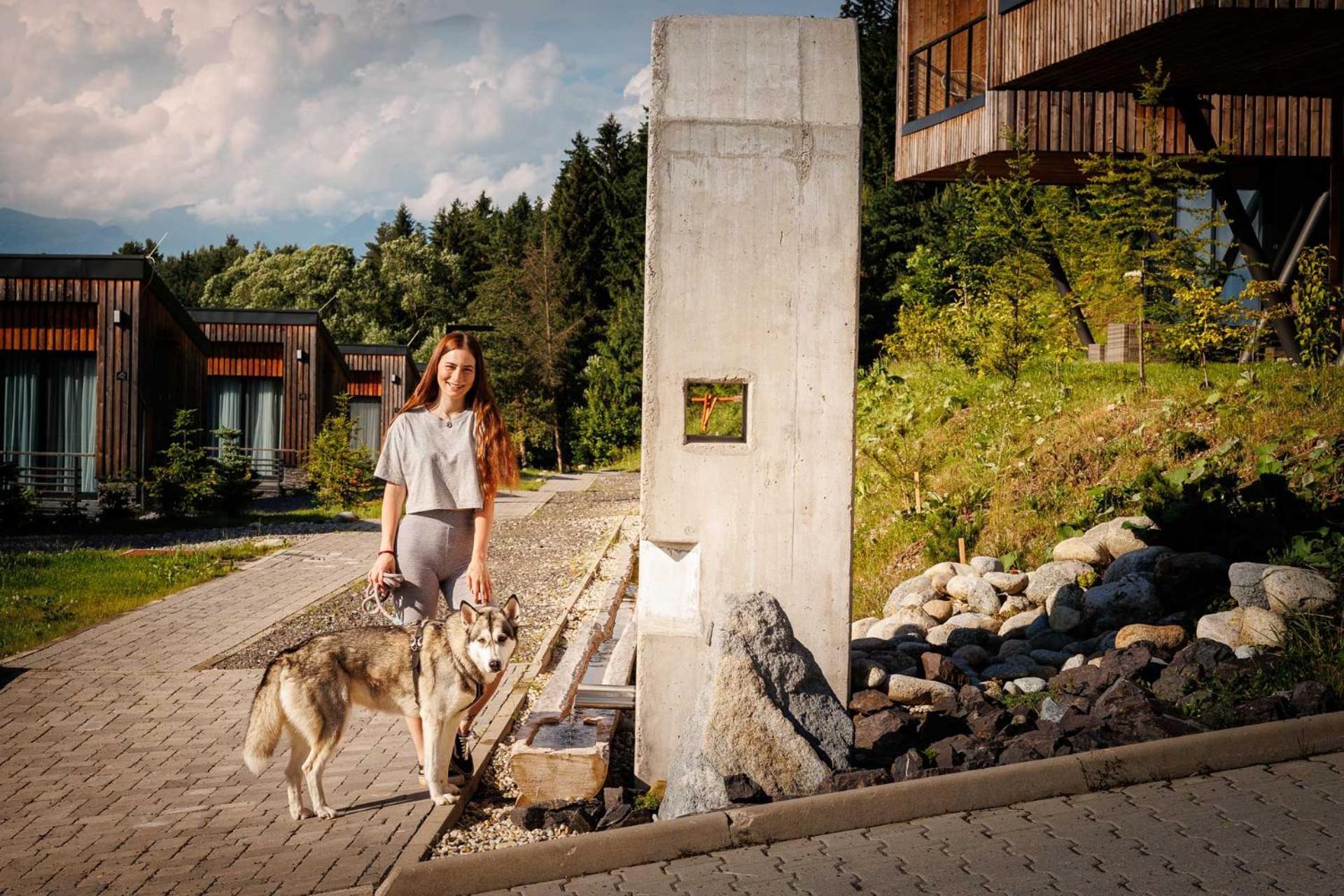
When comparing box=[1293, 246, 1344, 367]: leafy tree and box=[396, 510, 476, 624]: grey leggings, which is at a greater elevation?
box=[1293, 246, 1344, 367]: leafy tree

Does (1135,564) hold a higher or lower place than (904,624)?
higher

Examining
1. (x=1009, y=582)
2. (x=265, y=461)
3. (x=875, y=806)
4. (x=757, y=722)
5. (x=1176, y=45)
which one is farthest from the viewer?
(x=265, y=461)

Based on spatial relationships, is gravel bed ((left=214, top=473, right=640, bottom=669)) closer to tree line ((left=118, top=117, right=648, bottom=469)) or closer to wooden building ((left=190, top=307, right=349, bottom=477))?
wooden building ((left=190, top=307, right=349, bottom=477))

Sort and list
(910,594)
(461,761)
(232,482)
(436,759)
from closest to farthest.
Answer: (436,759) < (461,761) < (910,594) < (232,482)

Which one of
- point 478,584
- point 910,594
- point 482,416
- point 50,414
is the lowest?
point 910,594

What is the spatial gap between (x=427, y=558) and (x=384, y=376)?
31928 mm

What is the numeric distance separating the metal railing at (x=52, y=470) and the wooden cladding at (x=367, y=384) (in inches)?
628

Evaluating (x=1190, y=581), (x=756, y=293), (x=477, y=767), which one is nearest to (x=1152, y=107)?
(x=1190, y=581)

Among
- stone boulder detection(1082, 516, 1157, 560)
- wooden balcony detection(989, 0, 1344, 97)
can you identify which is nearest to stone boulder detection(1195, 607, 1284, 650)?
stone boulder detection(1082, 516, 1157, 560)

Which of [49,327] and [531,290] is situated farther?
[531,290]

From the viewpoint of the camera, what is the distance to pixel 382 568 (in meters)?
5.73

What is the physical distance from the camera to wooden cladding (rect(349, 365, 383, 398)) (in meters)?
37.2

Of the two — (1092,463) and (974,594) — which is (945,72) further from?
(974,594)

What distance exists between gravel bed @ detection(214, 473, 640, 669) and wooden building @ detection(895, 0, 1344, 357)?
28.4 feet
